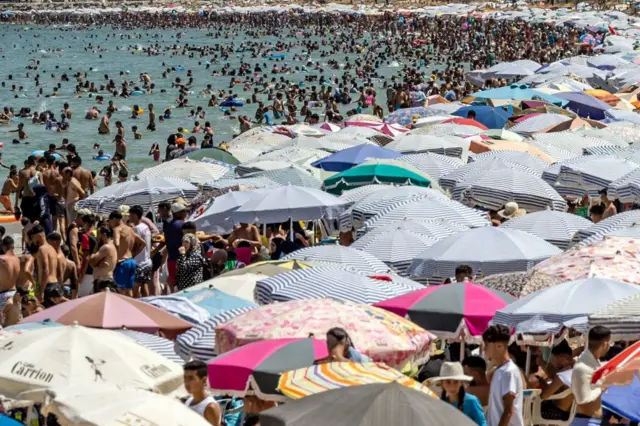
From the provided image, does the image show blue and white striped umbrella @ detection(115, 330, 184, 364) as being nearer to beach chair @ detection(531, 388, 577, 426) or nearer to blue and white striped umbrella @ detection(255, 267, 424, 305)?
blue and white striped umbrella @ detection(255, 267, 424, 305)

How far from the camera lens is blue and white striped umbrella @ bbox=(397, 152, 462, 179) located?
1571 centimetres

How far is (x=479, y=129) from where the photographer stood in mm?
19797

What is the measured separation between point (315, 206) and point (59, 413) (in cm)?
750

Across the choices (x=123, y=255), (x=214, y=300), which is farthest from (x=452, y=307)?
(x=123, y=255)

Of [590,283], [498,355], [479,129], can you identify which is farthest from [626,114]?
[498,355]

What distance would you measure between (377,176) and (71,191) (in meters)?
4.36

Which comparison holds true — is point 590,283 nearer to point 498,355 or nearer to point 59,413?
point 498,355

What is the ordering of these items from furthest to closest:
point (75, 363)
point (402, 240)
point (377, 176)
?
point (377, 176)
point (402, 240)
point (75, 363)

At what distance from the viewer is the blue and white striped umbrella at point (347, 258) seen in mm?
10297

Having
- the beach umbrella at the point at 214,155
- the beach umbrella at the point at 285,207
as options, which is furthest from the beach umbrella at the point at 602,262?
the beach umbrella at the point at 214,155

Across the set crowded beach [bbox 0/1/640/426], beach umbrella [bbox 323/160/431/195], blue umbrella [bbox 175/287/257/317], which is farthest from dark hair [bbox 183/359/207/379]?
beach umbrella [bbox 323/160/431/195]

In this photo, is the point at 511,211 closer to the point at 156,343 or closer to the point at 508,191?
the point at 508,191

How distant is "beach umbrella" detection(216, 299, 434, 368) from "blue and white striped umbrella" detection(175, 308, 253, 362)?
29cm

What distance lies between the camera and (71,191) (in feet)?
53.0
